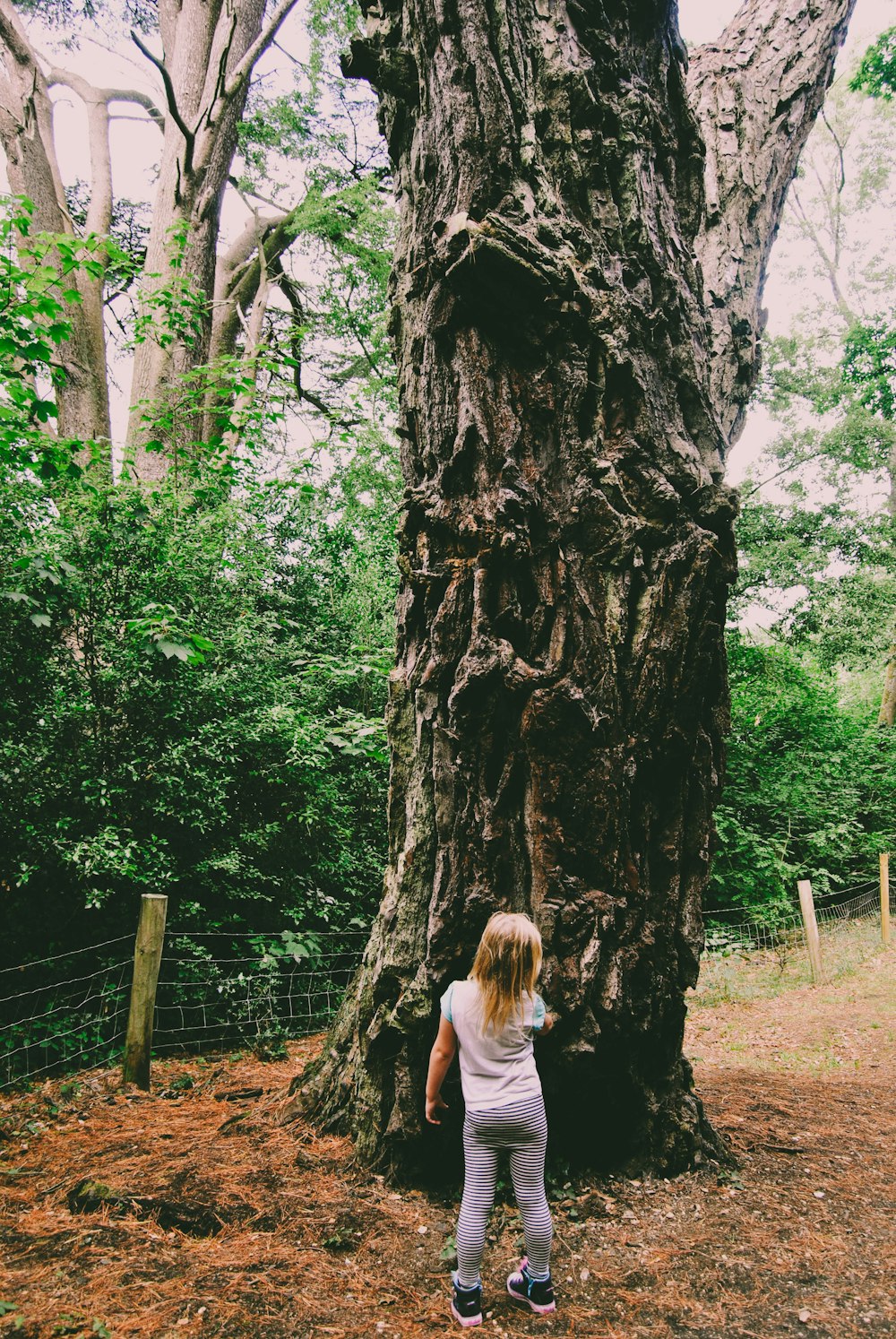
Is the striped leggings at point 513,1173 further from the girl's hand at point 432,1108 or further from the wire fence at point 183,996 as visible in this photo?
the wire fence at point 183,996

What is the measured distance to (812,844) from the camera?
11125mm

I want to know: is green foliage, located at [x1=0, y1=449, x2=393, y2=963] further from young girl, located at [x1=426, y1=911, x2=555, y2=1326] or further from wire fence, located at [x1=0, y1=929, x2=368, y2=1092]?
young girl, located at [x1=426, y1=911, x2=555, y2=1326]

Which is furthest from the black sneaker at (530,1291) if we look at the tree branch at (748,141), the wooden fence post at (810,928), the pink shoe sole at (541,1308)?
the wooden fence post at (810,928)

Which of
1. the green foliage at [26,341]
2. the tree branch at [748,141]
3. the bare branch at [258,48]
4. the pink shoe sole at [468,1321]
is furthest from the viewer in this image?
the bare branch at [258,48]

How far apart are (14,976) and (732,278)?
6.32 m

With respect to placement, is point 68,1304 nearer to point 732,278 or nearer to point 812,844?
point 732,278

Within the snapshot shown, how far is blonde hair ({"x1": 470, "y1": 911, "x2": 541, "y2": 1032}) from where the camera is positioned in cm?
260

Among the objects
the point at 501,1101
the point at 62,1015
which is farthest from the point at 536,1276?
the point at 62,1015

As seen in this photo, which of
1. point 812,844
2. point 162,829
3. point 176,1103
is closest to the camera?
point 176,1103

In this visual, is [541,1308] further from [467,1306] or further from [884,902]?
[884,902]

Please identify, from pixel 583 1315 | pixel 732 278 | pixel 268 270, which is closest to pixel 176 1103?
pixel 583 1315

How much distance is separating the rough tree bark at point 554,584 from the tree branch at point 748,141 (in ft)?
2.76

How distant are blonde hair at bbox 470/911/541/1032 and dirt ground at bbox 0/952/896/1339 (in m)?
0.99

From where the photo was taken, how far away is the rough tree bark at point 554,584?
10.4 feet
